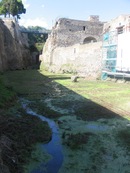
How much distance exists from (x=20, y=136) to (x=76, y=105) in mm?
5084

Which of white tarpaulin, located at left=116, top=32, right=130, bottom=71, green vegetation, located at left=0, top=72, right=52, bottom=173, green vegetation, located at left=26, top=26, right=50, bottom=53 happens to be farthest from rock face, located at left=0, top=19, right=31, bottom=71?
green vegetation, located at left=0, top=72, right=52, bottom=173

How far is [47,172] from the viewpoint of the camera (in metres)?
5.96

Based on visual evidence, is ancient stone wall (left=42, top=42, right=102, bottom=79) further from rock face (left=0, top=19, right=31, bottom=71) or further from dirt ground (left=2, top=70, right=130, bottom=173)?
dirt ground (left=2, top=70, right=130, bottom=173)

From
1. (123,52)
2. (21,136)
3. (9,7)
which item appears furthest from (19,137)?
(9,7)

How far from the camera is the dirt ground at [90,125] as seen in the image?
6441 millimetres

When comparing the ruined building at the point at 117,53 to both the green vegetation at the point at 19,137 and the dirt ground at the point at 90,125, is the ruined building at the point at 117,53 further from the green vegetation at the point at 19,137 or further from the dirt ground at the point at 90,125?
the green vegetation at the point at 19,137

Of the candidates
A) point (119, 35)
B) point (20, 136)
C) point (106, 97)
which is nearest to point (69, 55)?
point (119, 35)

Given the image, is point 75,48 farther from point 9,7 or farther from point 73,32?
point 9,7

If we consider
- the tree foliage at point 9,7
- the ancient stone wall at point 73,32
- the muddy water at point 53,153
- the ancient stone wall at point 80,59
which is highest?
the tree foliage at point 9,7

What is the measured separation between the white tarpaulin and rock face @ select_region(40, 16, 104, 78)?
3.28 metres

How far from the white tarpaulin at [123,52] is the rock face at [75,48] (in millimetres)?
3284

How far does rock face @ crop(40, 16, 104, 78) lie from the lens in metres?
25.8

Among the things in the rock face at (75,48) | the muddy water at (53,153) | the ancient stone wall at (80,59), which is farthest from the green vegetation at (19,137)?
the rock face at (75,48)

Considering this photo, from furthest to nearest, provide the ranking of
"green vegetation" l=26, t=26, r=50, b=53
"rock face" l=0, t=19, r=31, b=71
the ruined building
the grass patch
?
"green vegetation" l=26, t=26, r=50, b=53 → "rock face" l=0, t=19, r=31, b=71 → the ruined building → the grass patch
